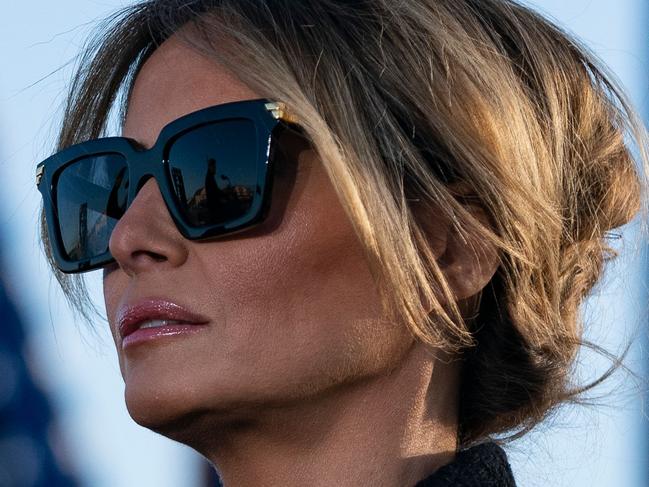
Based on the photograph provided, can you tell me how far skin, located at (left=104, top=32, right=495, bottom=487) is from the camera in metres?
2.02

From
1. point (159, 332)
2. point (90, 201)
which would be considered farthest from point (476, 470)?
point (90, 201)

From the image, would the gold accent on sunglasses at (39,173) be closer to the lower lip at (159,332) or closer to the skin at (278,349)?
the skin at (278,349)

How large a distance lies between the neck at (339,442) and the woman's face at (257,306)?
0.14 ft

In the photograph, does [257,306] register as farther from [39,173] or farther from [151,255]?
[39,173]

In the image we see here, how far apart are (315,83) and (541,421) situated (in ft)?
2.86

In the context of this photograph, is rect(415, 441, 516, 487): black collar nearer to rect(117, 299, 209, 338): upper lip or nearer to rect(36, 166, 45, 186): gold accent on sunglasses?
rect(117, 299, 209, 338): upper lip

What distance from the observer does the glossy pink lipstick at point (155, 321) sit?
6.68 feet

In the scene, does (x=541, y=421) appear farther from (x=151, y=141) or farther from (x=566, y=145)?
(x=151, y=141)

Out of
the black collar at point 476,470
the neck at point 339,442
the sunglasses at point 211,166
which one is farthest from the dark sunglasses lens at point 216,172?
the black collar at point 476,470

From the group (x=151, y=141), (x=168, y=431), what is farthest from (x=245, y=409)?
(x=151, y=141)

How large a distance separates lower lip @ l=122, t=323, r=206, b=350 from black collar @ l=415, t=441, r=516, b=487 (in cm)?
47

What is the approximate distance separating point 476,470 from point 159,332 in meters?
0.60

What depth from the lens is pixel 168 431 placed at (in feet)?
6.88

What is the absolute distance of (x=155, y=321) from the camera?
2078 mm
